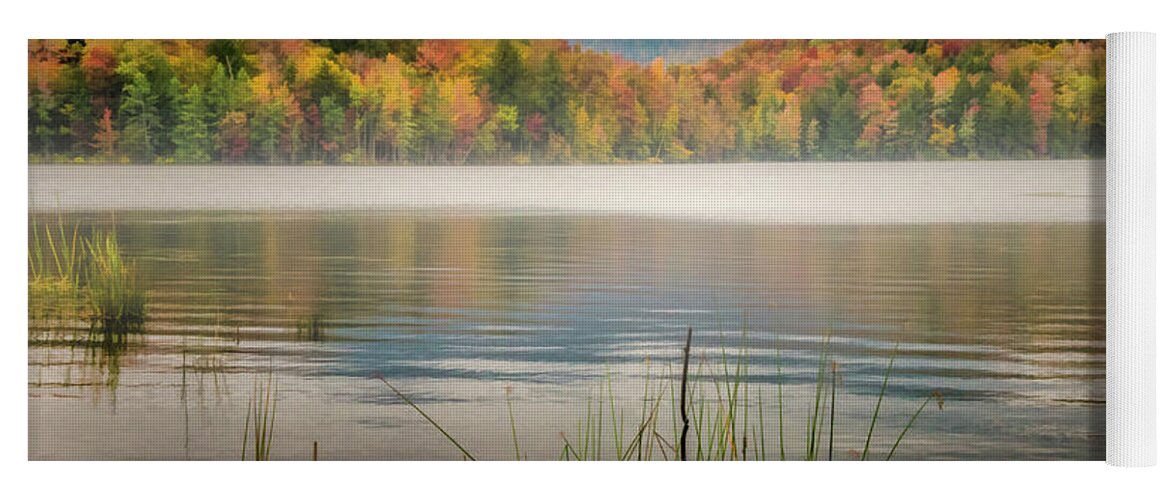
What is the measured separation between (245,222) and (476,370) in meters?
1.38

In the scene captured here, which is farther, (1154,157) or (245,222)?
(245,222)

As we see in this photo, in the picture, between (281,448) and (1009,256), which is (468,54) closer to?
(281,448)

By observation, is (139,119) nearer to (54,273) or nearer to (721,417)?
(54,273)

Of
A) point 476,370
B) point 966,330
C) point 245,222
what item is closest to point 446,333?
point 476,370

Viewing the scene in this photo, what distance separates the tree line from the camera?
6027 millimetres

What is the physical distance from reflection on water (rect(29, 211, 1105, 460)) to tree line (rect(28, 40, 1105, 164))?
410 mm

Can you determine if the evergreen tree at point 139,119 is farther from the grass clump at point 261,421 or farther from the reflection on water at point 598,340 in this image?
the grass clump at point 261,421

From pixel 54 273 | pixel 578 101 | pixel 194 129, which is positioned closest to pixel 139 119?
pixel 194 129

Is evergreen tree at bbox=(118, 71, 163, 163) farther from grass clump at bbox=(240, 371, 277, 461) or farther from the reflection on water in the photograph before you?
grass clump at bbox=(240, 371, 277, 461)

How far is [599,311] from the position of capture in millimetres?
5992

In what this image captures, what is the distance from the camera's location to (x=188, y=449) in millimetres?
6000

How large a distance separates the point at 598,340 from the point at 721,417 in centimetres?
71

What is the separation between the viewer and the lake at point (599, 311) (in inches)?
235

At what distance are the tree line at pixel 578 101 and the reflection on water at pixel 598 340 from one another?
1.35ft
